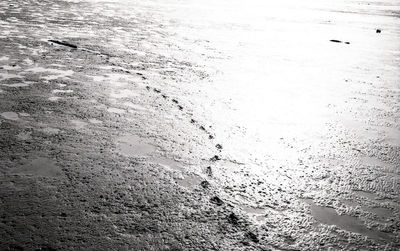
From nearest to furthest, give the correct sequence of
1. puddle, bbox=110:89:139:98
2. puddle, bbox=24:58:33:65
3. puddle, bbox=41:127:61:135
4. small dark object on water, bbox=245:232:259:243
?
small dark object on water, bbox=245:232:259:243
puddle, bbox=41:127:61:135
puddle, bbox=110:89:139:98
puddle, bbox=24:58:33:65

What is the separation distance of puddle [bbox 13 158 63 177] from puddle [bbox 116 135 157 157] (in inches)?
31.4

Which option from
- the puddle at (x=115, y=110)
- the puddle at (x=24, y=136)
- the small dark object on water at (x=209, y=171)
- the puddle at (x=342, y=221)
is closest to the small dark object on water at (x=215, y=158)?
the small dark object on water at (x=209, y=171)

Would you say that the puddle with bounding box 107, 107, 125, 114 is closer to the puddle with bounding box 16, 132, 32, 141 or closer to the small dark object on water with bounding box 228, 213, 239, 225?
the puddle with bounding box 16, 132, 32, 141

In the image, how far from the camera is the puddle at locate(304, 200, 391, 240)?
2.95 metres

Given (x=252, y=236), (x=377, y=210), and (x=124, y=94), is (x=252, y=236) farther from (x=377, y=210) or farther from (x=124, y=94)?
(x=124, y=94)

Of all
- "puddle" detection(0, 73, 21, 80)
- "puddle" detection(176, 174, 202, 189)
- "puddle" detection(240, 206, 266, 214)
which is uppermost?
"puddle" detection(0, 73, 21, 80)

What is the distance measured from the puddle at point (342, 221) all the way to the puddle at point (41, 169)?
271 centimetres

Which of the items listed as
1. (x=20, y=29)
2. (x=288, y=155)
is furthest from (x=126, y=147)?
(x=20, y=29)

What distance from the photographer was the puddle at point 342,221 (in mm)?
2953

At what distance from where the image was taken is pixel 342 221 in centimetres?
310

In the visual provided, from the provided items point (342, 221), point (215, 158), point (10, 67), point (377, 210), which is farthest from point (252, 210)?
point (10, 67)

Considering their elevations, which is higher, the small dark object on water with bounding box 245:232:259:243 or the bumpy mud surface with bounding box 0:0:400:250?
the bumpy mud surface with bounding box 0:0:400:250

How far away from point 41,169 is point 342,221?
3176 mm

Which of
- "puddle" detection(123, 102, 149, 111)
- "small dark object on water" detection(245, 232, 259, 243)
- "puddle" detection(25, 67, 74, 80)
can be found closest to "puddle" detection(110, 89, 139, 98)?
"puddle" detection(123, 102, 149, 111)
